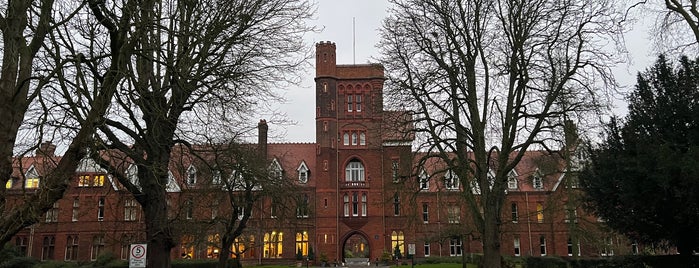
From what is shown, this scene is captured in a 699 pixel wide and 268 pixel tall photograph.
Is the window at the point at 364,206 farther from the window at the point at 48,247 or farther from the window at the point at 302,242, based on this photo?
the window at the point at 48,247

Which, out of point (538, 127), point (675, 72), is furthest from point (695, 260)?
point (538, 127)

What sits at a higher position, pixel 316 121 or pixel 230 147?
pixel 316 121

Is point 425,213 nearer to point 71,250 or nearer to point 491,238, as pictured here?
point 71,250

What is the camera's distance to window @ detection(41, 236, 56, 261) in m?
47.7

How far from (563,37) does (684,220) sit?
292 inches

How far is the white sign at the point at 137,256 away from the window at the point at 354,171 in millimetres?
36468

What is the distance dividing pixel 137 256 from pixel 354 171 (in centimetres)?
3692

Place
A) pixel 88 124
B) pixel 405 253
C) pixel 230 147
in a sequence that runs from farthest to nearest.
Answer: pixel 405 253 → pixel 230 147 → pixel 88 124

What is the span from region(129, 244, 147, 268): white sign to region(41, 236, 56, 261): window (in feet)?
140

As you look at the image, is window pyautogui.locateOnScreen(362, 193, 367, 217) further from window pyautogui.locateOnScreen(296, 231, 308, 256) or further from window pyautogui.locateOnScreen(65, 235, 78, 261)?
window pyautogui.locateOnScreen(65, 235, 78, 261)

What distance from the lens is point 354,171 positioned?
158ft

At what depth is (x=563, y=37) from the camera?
60.9ft

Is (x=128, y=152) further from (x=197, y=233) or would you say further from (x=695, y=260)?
(x=695, y=260)

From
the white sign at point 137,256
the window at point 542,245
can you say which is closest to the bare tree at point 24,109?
the white sign at point 137,256
